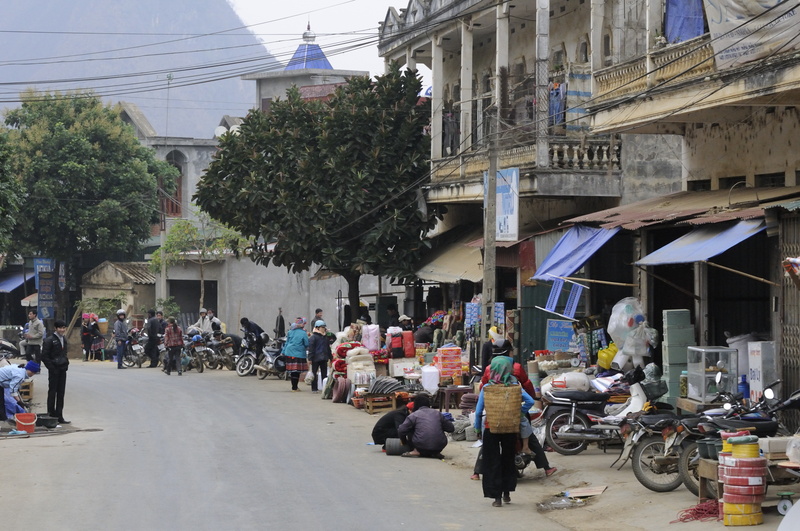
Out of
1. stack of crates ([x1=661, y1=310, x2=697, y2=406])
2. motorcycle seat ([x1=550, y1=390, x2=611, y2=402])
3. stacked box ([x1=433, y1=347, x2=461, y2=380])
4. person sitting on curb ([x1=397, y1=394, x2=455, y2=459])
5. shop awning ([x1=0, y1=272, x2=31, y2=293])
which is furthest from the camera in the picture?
shop awning ([x1=0, y1=272, x2=31, y2=293])

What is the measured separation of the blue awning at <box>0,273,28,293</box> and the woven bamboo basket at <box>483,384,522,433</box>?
4251 centimetres

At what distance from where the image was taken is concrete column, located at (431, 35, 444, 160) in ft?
84.2

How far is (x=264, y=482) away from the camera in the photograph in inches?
475

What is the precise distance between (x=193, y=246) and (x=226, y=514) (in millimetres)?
32590

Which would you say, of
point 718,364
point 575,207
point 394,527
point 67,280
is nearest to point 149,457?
point 394,527

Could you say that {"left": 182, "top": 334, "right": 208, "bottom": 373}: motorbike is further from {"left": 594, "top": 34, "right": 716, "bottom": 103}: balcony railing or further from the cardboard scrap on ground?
the cardboard scrap on ground

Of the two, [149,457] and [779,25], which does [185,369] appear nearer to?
[149,457]

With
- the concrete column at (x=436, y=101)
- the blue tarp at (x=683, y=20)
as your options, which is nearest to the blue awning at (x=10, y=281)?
the concrete column at (x=436, y=101)

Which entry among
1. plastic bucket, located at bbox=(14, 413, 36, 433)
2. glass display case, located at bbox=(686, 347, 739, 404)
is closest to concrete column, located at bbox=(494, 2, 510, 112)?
glass display case, located at bbox=(686, 347, 739, 404)

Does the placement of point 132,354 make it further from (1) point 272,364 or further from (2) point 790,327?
(2) point 790,327

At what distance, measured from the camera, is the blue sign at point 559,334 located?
64.7 ft

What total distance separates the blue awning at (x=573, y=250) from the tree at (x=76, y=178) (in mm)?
28855

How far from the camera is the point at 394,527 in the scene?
979 cm

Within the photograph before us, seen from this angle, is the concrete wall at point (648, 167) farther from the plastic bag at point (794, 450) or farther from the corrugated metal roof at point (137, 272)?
the corrugated metal roof at point (137, 272)
